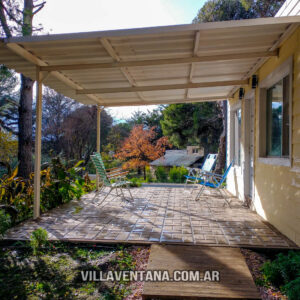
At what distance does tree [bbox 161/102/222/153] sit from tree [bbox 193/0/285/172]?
113 inches

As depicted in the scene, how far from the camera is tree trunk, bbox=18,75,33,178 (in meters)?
6.72

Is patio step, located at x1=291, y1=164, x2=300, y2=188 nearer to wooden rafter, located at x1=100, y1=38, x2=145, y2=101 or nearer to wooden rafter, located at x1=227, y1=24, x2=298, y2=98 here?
wooden rafter, located at x1=227, y1=24, x2=298, y2=98

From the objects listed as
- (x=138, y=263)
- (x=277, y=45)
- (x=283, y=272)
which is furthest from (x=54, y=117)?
(x=283, y=272)

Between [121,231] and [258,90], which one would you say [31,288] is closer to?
[121,231]

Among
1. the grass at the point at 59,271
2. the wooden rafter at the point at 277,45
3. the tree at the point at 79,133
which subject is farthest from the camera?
the tree at the point at 79,133

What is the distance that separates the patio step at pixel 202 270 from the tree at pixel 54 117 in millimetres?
12947

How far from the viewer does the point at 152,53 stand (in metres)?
3.87

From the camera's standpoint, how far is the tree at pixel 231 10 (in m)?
10.7

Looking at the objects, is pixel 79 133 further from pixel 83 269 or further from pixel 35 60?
pixel 83 269

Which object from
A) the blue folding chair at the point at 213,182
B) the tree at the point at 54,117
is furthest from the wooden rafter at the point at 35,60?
the tree at the point at 54,117

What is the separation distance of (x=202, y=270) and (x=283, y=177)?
1.77 meters

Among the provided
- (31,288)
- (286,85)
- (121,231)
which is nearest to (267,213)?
(286,85)

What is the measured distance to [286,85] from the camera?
3.71 meters

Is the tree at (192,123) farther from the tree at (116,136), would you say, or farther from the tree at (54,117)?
the tree at (54,117)
